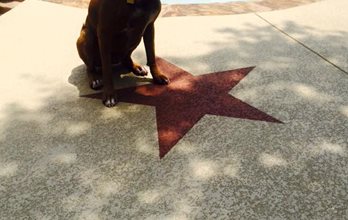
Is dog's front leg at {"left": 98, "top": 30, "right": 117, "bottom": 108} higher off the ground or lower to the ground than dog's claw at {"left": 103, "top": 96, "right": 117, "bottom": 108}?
higher

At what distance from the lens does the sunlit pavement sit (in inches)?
73.2

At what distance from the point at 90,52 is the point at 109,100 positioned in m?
0.42

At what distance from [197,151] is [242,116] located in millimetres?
473

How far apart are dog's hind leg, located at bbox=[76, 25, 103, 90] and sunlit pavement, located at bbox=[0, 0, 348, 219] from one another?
14 cm

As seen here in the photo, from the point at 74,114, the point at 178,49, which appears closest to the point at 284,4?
the point at 178,49

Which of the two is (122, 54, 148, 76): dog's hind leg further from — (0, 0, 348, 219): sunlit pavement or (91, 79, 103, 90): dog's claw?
(91, 79, 103, 90): dog's claw

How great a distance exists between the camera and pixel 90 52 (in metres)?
2.82

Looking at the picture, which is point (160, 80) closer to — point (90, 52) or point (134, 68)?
point (134, 68)

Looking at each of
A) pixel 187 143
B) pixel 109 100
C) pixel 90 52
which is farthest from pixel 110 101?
pixel 187 143

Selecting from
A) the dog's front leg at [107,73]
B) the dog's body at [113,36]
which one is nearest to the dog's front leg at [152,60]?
the dog's body at [113,36]

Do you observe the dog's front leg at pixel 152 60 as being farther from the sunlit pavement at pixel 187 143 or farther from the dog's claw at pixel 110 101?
the dog's claw at pixel 110 101

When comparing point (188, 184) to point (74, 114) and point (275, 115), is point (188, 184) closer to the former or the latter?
point (275, 115)

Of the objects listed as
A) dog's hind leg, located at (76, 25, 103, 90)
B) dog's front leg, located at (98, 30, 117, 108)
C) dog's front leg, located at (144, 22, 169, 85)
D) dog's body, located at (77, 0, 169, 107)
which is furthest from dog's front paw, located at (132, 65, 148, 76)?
dog's front leg, located at (98, 30, 117, 108)

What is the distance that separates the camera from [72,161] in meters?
2.17
